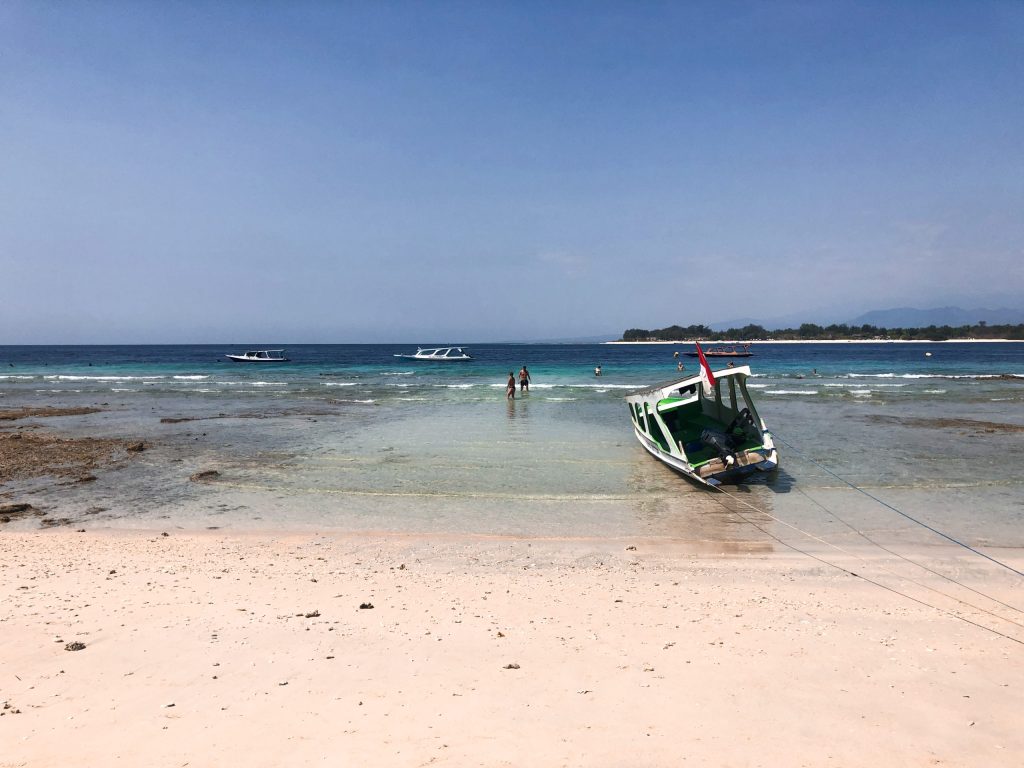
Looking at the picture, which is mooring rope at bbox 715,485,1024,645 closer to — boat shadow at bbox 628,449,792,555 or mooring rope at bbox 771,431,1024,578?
boat shadow at bbox 628,449,792,555

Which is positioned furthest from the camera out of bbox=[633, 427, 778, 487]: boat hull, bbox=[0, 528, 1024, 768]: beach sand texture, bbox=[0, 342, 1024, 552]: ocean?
bbox=[633, 427, 778, 487]: boat hull

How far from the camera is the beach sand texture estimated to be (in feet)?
16.1

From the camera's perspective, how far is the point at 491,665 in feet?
20.5

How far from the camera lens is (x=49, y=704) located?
5418mm

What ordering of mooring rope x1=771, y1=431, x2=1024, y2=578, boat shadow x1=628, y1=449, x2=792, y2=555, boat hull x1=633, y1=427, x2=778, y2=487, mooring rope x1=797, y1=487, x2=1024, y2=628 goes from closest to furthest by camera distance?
mooring rope x1=797, y1=487, x2=1024, y2=628 < mooring rope x1=771, y1=431, x2=1024, y2=578 < boat shadow x1=628, y1=449, x2=792, y2=555 < boat hull x1=633, y1=427, x2=778, y2=487

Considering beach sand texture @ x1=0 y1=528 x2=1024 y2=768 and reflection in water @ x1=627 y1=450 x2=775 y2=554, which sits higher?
beach sand texture @ x1=0 y1=528 x2=1024 y2=768

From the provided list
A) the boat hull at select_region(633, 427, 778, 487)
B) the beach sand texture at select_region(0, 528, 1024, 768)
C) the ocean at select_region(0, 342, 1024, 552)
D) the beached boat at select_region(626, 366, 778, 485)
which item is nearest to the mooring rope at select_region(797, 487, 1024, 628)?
the ocean at select_region(0, 342, 1024, 552)

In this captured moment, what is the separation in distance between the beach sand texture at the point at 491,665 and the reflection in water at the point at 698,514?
117 centimetres

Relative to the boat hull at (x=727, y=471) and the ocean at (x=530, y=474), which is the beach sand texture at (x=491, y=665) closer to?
the ocean at (x=530, y=474)

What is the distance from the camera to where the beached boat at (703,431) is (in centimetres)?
1500

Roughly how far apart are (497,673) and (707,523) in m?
7.23

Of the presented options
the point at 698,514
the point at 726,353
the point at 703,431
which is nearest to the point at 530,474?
the point at 703,431

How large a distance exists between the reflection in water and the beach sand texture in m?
1.17

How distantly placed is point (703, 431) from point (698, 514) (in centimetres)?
466
